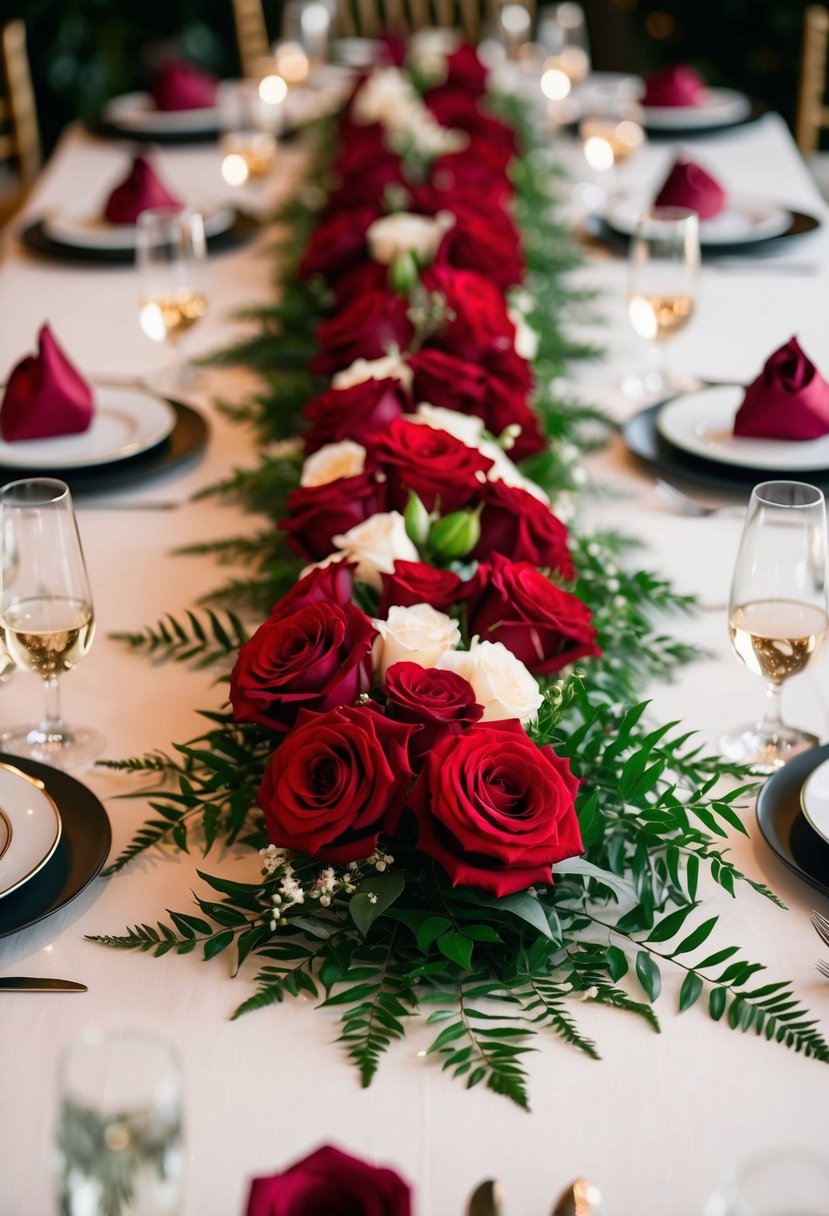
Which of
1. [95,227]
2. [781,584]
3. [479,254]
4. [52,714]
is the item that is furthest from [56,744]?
[95,227]

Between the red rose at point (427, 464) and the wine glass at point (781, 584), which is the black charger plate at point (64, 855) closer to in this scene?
the red rose at point (427, 464)

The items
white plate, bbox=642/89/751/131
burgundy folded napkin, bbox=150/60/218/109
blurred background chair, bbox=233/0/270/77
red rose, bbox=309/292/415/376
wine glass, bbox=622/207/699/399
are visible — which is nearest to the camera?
red rose, bbox=309/292/415/376

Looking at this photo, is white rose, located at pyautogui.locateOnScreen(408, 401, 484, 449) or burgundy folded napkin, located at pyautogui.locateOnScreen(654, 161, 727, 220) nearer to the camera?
white rose, located at pyautogui.locateOnScreen(408, 401, 484, 449)

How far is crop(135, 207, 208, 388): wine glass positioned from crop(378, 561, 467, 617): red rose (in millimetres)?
946

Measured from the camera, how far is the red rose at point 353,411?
4.74ft

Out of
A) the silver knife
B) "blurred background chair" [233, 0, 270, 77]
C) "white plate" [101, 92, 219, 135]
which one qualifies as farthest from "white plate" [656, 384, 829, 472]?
"blurred background chair" [233, 0, 270, 77]

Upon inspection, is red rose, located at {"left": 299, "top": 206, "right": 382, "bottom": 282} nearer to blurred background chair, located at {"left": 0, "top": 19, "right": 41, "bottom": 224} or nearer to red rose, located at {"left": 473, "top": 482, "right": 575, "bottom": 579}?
red rose, located at {"left": 473, "top": 482, "right": 575, "bottom": 579}

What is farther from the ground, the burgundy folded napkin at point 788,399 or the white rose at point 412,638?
the white rose at point 412,638

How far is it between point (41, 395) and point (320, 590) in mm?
744

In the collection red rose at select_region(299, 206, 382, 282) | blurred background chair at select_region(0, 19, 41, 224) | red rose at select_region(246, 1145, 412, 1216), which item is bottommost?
blurred background chair at select_region(0, 19, 41, 224)

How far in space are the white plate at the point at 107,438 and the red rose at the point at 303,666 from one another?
713mm

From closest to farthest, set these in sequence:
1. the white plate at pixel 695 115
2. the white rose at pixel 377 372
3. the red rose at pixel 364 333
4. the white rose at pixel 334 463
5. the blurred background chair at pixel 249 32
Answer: the white rose at pixel 334 463
the white rose at pixel 377 372
the red rose at pixel 364 333
the white plate at pixel 695 115
the blurred background chair at pixel 249 32

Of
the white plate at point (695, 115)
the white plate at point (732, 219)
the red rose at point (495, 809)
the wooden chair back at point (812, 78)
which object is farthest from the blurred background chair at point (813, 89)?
the red rose at point (495, 809)

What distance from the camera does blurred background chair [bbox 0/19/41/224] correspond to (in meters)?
3.56
